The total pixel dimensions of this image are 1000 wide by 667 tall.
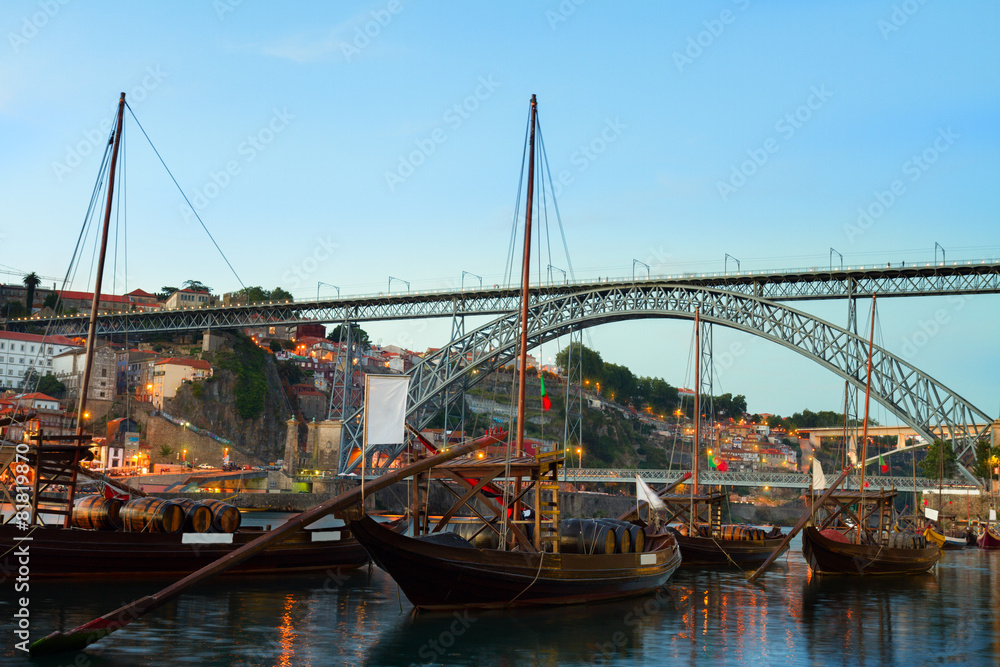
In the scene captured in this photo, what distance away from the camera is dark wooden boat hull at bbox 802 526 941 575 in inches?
1240

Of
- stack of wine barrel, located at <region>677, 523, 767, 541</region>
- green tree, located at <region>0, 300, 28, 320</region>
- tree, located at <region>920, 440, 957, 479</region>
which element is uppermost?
green tree, located at <region>0, 300, 28, 320</region>

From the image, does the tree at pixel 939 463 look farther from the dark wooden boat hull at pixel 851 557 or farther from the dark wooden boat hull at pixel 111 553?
the dark wooden boat hull at pixel 111 553

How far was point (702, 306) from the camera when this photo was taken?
2323 inches

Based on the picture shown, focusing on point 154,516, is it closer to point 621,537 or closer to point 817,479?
point 621,537

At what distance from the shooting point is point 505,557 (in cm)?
1959

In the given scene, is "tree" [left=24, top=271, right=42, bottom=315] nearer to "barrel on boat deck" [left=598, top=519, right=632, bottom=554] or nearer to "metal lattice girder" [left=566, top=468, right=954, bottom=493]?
"metal lattice girder" [left=566, top=468, right=954, bottom=493]

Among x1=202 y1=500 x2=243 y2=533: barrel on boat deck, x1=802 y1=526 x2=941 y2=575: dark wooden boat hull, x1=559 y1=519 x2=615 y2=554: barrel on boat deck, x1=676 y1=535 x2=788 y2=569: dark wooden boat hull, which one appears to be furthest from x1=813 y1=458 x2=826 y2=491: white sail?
x1=202 y1=500 x2=243 y2=533: barrel on boat deck

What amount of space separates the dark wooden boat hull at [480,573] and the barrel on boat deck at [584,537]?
1.24ft

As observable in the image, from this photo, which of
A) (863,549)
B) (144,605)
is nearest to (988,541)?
(863,549)

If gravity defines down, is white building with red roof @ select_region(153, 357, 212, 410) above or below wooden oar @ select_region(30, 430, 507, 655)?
above

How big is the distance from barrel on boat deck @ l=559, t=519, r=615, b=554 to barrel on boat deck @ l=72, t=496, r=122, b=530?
12.2 metres

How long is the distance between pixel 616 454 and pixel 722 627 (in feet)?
375

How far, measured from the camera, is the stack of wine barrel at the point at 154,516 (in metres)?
24.8

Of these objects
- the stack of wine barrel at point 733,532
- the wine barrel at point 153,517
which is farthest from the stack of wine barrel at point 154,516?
the stack of wine barrel at point 733,532
